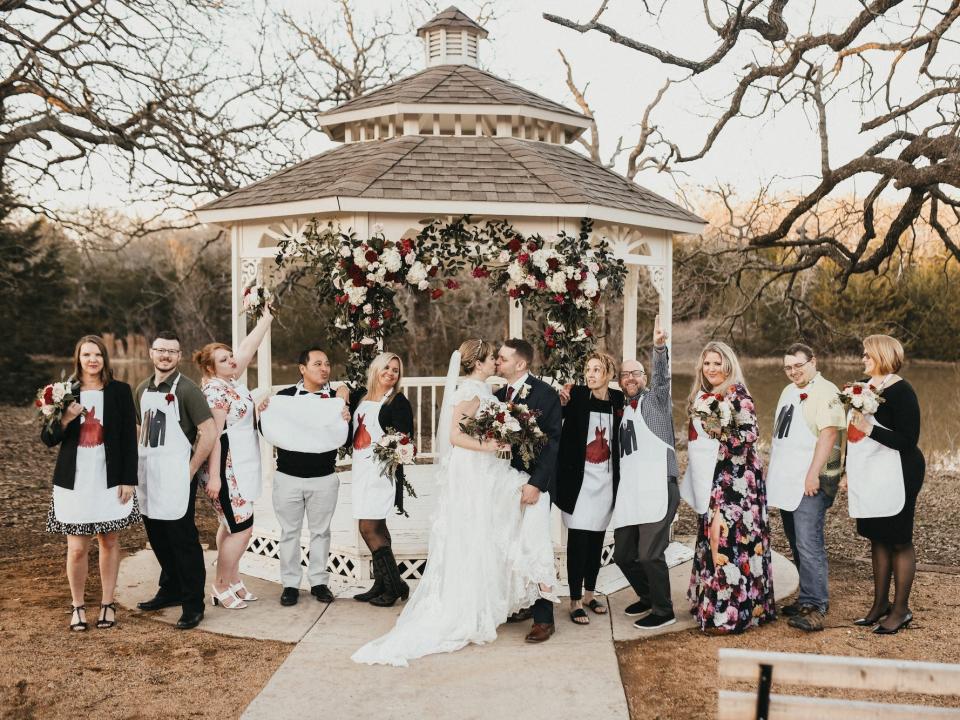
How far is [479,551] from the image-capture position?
215 inches

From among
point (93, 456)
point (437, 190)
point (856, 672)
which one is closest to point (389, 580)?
point (93, 456)

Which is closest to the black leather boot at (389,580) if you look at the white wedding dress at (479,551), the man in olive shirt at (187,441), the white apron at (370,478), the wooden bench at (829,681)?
the white apron at (370,478)

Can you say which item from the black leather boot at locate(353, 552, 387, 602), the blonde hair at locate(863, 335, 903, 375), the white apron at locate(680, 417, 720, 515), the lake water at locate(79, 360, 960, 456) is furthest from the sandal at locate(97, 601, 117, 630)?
the lake water at locate(79, 360, 960, 456)

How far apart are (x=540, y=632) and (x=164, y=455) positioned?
280cm

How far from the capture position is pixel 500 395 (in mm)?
5703

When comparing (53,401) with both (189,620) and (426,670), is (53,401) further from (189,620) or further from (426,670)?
(426,670)

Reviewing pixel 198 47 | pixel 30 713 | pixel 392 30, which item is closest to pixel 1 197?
pixel 198 47

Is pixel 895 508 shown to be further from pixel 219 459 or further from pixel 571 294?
pixel 219 459

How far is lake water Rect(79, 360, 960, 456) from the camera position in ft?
59.2

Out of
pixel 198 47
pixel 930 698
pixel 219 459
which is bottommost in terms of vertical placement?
pixel 930 698

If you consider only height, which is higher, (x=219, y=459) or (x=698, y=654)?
(x=219, y=459)

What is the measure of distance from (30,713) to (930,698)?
494 centimetres

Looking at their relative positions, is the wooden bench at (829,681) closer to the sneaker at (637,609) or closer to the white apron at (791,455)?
the white apron at (791,455)

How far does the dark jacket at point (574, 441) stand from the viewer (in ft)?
19.0
